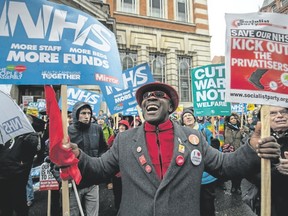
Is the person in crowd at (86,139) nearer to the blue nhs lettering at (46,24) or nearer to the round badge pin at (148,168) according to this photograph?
the blue nhs lettering at (46,24)

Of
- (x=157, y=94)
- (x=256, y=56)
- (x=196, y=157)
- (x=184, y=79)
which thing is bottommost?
(x=196, y=157)

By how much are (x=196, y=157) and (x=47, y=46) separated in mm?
1441

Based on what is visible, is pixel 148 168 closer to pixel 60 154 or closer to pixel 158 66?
pixel 60 154

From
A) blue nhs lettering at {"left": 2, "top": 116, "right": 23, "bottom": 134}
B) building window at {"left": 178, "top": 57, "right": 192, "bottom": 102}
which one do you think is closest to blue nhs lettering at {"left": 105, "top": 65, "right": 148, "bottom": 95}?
blue nhs lettering at {"left": 2, "top": 116, "right": 23, "bottom": 134}

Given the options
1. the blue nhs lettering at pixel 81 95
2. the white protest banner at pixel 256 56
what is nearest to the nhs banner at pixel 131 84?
the blue nhs lettering at pixel 81 95

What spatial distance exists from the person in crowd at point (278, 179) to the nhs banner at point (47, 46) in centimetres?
153

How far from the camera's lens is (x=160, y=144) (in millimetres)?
2006

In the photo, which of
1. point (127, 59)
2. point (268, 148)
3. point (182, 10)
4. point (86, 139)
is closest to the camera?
point (268, 148)

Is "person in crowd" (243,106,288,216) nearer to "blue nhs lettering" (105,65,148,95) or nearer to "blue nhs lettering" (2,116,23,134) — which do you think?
"blue nhs lettering" (2,116,23,134)

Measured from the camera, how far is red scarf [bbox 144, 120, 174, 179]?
1.91m

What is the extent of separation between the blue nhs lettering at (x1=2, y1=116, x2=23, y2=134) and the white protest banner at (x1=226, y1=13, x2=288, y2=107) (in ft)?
7.91

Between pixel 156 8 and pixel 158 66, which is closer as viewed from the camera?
pixel 158 66

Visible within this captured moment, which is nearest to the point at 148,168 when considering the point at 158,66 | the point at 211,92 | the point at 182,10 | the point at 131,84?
the point at 131,84

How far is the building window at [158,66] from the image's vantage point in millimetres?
18500
